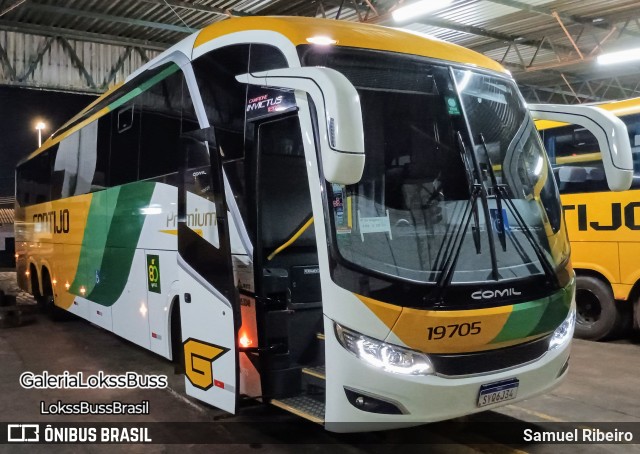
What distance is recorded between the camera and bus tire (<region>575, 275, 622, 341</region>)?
8.06 m

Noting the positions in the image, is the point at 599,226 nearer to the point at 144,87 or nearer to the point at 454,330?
the point at 454,330

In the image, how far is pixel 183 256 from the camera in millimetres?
5035

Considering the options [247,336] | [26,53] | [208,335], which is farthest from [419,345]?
[26,53]

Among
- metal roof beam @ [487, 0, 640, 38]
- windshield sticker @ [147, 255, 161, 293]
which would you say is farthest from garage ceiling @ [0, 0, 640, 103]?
windshield sticker @ [147, 255, 161, 293]

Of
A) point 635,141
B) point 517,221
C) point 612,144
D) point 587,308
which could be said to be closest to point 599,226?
point 635,141

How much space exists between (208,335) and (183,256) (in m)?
0.78

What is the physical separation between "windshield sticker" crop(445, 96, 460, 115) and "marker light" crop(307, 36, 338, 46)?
92 cm

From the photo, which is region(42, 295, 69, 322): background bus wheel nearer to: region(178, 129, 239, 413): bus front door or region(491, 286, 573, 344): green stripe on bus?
region(178, 129, 239, 413): bus front door

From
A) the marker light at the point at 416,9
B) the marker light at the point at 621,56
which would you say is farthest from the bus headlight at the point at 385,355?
the marker light at the point at 621,56

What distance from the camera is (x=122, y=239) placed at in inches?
279

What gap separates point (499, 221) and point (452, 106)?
35.0 inches

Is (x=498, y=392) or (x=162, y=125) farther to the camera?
(x=162, y=125)

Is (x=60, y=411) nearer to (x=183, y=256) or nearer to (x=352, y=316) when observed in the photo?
(x=183, y=256)

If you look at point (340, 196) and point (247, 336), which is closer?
point (340, 196)
